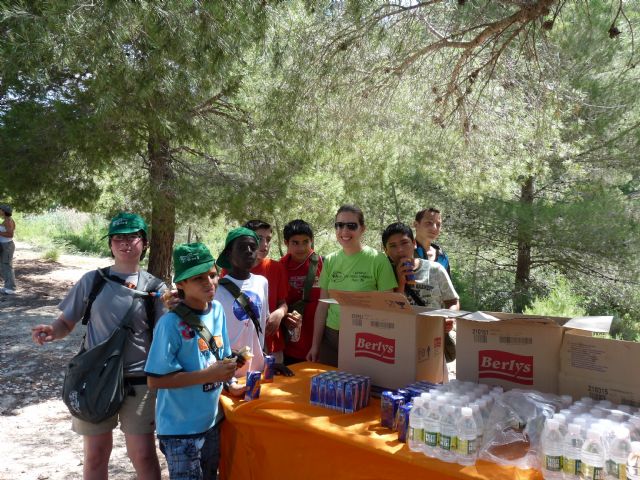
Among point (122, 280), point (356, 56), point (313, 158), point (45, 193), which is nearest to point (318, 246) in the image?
point (313, 158)

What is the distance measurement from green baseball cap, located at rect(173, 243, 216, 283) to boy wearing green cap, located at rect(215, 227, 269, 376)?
1.82 ft

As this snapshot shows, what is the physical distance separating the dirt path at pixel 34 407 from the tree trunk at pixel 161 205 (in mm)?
1660

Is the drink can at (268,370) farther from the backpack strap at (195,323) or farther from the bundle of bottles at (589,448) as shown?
the bundle of bottles at (589,448)

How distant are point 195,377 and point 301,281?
166 cm

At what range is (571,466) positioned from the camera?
1.71 metres

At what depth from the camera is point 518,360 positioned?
241 cm

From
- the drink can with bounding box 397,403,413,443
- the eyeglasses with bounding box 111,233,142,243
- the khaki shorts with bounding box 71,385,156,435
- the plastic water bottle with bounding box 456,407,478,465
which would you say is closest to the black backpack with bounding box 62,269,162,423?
the khaki shorts with bounding box 71,385,156,435

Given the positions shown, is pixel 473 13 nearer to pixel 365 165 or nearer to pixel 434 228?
pixel 434 228

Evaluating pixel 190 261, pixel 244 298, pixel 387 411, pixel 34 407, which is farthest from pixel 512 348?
pixel 34 407

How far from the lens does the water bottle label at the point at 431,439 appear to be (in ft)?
6.35

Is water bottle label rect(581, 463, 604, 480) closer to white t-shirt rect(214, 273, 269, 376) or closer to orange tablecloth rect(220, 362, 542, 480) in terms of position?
orange tablecloth rect(220, 362, 542, 480)

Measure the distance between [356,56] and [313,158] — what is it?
7.38 feet

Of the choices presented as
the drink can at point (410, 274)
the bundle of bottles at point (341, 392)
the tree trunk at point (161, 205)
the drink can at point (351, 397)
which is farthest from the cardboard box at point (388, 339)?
the tree trunk at point (161, 205)

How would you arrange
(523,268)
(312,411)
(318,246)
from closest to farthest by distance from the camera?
(312,411), (523,268), (318,246)
